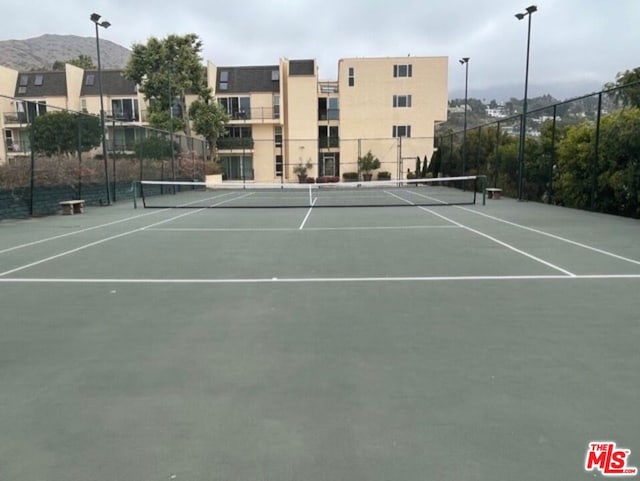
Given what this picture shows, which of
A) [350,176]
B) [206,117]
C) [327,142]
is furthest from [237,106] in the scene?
[350,176]

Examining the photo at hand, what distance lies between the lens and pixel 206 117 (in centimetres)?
3669

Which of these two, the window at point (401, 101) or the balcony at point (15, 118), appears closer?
the balcony at point (15, 118)

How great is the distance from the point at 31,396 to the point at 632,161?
13558 mm

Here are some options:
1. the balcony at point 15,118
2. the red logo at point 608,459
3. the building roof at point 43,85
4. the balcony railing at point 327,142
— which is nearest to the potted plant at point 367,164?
the balcony railing at point 327,142

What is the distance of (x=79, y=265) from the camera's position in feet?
23.8

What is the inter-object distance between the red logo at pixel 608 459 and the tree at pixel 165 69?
119ft

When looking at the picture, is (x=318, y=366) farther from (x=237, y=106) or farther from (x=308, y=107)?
(x=237, y=106)

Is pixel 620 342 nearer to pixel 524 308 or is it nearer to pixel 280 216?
pixel 524 308

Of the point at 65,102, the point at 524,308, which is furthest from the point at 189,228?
the point at 65,102

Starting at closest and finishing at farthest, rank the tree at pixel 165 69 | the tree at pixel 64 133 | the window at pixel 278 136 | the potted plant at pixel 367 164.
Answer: the tree at pixel 64 133, the tree at pixel 165 69, the potted plant at pixel 367 164, the window at pixel 278 136

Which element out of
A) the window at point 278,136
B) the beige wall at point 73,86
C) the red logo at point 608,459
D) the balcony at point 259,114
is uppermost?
the beige wall at point 73,86

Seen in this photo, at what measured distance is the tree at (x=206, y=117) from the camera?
3675cm

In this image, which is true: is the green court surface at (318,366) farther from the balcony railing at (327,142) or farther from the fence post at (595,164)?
the balcony railing at (327,142)

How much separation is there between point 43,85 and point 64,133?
3534 cm
